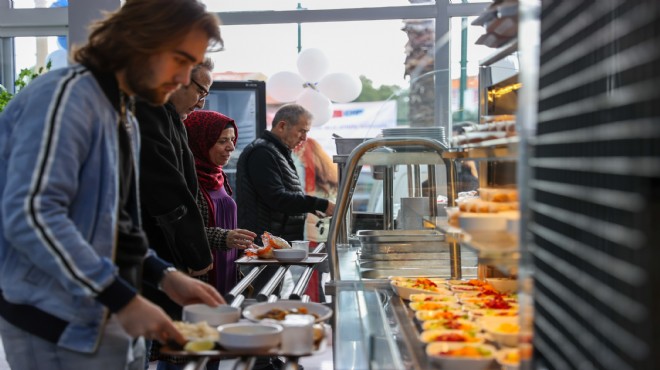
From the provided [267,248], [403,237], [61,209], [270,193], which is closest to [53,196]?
[61,209]

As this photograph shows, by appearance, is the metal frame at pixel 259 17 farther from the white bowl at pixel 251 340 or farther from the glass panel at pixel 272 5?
the white bowl at pixel 251 340

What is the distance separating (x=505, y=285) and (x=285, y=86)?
4795 millimetres

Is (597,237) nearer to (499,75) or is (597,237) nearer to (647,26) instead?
(647,26)

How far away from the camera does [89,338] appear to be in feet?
5.75

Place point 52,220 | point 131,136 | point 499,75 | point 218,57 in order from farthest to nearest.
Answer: point 218,57 → point 499,75 → point 131,136 → point 52,220

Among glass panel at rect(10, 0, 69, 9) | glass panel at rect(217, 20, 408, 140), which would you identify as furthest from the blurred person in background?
glass panel at rect(10, 0, 69, 9)

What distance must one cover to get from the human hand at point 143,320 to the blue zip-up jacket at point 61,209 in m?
0.02

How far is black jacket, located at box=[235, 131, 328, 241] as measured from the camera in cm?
478

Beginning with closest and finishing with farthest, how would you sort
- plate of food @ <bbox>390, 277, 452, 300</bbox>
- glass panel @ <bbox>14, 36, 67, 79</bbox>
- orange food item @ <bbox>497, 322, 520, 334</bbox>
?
orange food item @ <bbox>497, 322, 520, 334</bbox> → plate of food @ <bbox>390, 277, 452, 300</bbox> → glass panel @ <bbox>14, 36, 67, 79</bbox>

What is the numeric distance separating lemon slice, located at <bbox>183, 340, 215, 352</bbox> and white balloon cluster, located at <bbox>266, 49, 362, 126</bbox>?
17.5 ft

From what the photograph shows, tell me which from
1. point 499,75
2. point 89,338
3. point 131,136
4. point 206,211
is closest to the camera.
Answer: point 89,338

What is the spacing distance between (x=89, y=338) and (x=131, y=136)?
542 mm

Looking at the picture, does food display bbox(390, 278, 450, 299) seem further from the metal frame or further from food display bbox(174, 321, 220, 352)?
the metal frame

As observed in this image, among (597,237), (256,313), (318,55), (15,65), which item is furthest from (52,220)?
(15,65)
